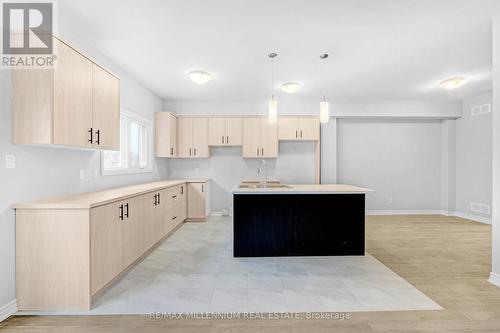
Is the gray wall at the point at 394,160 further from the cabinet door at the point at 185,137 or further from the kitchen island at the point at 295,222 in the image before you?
the cabinet door at the point at 185,137

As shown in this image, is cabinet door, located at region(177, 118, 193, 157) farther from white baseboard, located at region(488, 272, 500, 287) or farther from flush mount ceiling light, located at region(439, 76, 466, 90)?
white baseboard, located at region(488, 272, 500, 287)

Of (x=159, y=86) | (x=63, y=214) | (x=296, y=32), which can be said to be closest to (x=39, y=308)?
(x=63, y=214)

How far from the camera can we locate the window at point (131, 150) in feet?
13.6

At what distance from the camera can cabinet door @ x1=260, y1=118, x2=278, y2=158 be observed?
6.20 m

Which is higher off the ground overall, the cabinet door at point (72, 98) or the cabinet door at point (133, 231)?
the cabinet door at point (72, 98)

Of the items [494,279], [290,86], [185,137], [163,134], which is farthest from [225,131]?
[494,279]

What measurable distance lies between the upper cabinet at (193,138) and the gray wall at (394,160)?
3192 mm

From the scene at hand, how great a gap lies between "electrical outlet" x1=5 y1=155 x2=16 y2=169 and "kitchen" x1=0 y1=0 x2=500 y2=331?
0.4 inches

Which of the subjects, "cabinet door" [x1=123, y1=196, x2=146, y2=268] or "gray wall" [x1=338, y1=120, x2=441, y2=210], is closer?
"cabinet door" [x1=123, y1=196, x2=146, y2=268]

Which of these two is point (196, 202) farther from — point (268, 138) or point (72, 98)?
point (72, 98)

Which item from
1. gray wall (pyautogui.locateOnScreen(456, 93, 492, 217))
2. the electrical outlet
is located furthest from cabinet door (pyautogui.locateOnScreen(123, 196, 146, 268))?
gray wall (pyautogui.locateOnScreen(456, 93, 492, 217))

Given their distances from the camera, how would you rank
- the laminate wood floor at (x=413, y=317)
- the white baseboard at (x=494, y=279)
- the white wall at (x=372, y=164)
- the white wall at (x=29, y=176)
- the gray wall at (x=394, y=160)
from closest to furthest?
the laminate wood floor at (x=413, y=317), the white wall at (x=29, y=176), the white baseboard at (x=494, y=279), the white wall at (x=372, y=164), the gray wall at (x=394, y=160)

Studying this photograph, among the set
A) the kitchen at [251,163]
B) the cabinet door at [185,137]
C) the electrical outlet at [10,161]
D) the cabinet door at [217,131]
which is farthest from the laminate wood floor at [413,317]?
the cabinet door at [185,137]

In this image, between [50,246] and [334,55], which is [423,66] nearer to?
[334,55]
